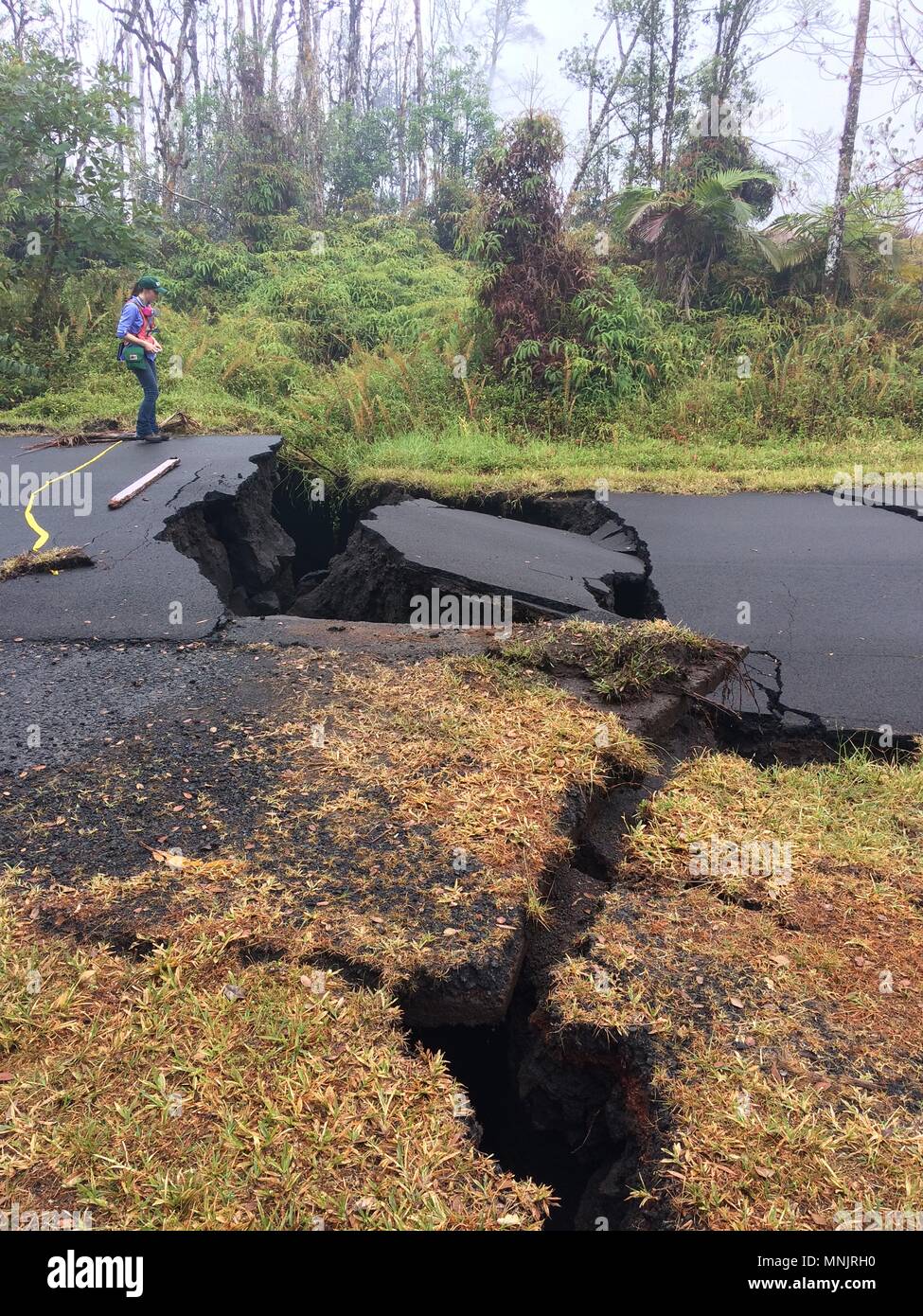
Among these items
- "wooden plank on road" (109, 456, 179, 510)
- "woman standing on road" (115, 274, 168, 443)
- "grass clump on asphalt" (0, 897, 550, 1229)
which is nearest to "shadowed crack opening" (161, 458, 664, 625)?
"wooden plank on road" (109, 456, 179, 510)

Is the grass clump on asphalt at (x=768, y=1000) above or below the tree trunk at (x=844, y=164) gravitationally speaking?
below

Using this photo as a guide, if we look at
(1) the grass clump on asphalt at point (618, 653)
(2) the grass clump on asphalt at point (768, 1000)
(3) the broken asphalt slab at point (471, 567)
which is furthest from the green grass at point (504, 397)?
(2) the grass clump on asphalt at point (768, 1000)

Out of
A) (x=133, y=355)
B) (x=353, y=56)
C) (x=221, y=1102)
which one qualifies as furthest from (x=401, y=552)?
(x=353, y=56)

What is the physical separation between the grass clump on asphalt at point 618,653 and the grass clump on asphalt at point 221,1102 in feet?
7.72

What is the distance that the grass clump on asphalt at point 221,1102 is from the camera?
2.08 m

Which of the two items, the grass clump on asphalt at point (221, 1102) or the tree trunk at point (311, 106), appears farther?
the tree trunk at point (311, 106)

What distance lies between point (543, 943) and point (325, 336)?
13309 mm

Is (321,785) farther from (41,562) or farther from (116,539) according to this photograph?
(116,539)

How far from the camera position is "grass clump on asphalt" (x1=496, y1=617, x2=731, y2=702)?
14.8 ft

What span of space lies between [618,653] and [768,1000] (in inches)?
85.3

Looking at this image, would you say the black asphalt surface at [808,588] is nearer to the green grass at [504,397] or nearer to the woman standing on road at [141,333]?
the green grass at [504,397]

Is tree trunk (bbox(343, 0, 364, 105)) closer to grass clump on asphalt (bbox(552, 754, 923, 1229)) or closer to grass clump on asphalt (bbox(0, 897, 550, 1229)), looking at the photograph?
grass clump on asphalt (bbox(552, 754, 923, 1229))

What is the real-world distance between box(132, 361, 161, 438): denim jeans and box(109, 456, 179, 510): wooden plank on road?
3.82 ft

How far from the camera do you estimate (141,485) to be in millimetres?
8070
